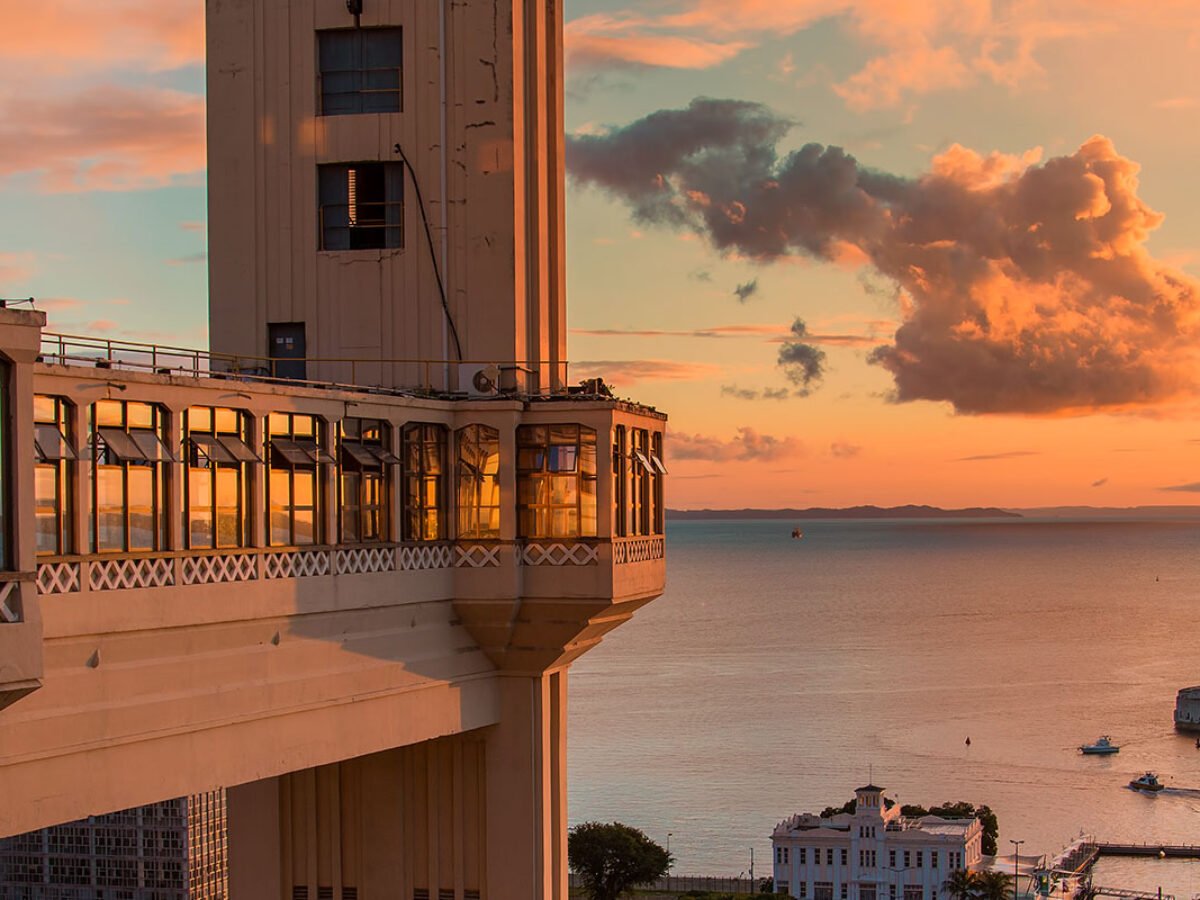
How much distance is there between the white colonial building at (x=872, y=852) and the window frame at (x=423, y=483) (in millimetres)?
106941

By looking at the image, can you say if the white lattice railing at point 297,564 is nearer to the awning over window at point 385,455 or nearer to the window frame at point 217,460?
the window frame at point 217,460

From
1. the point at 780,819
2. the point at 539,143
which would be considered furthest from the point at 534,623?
the point at 780,819

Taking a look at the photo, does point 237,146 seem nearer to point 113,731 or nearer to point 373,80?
point 373,80

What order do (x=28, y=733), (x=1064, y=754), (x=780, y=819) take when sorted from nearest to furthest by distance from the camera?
(x=28, y=733) → (x=780, y=819) → (x=1064, y=754)

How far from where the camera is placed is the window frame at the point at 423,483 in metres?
33.3

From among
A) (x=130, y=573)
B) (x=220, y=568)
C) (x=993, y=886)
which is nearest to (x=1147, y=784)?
(x=993, y=886)

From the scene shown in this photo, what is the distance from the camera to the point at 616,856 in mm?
127938

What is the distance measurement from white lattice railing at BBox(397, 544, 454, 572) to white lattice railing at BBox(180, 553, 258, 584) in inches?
202

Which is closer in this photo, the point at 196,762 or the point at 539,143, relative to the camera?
the point at 196,762

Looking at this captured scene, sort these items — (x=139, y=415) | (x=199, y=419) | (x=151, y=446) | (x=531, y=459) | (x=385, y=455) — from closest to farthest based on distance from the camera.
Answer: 1. (x=139, y=415)
2. (x=151, y=446)
3. (x=199, y=419)
4. (x=385, y=455)
5. (x=531, y=459)

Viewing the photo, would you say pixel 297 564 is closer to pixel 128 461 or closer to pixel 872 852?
pixel 128 461

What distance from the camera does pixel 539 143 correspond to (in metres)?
39.7

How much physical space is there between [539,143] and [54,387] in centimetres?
1831

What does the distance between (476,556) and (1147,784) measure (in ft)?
486
